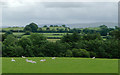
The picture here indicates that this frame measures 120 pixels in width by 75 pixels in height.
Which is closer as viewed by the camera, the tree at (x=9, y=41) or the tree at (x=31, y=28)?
the tree at (x=9, y=41)

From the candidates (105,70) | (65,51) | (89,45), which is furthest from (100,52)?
(105,70)

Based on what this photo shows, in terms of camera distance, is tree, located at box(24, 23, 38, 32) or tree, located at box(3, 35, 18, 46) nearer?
tree, located at box(3, 35, 18, 46)

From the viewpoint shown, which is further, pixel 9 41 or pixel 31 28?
pixel 31 28

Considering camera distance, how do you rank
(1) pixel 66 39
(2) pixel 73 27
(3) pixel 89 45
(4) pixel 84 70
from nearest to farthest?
(4) pixel 84 70, (3) pixel 89 45, (1) pixel 66 39, (2) pixel 73 27

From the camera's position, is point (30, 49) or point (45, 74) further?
point (30, 49)

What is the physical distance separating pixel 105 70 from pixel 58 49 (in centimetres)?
2023

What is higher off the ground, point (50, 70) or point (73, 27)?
point (73, 27)

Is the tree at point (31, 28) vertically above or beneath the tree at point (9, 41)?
above

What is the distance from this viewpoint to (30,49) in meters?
29.9

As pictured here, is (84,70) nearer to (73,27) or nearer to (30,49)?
(30,49)

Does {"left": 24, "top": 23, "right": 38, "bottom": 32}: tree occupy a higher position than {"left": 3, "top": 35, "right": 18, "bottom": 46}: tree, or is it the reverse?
{"left": 24, "top": 23, "right": 38, "bottom": 32}: tree

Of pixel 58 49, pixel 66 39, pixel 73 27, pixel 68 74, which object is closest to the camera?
pixel 68 74

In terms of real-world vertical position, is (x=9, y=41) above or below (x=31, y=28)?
below

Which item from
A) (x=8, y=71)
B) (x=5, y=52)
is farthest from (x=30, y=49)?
(x=8, y=71)
